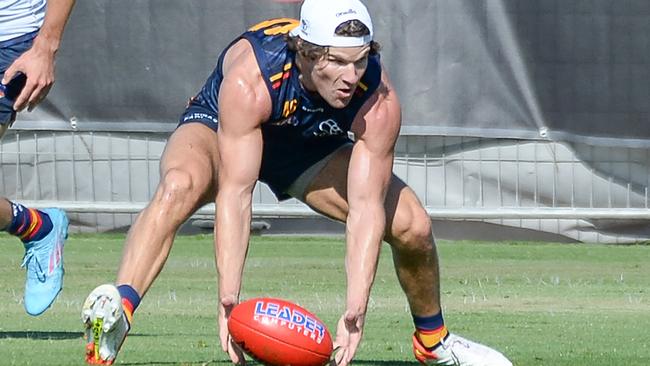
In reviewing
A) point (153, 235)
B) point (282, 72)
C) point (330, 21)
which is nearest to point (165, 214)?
point (153, 235)

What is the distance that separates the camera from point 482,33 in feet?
40.5

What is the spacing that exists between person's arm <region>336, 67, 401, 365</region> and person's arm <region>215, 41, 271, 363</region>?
384mm

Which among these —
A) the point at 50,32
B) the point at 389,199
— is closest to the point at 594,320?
the point at 389,199

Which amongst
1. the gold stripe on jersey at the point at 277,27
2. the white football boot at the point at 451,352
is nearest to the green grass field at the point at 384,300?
the white football boot at the point at 451,352

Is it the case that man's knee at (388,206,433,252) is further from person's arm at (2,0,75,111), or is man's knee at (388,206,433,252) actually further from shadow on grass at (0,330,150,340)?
shadow on grass at (0,330,150,340)

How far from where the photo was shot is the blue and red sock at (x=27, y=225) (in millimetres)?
8008

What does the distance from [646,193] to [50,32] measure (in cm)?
688

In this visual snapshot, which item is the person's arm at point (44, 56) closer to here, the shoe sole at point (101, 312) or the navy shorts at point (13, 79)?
the navy shorts at point (13, 79)

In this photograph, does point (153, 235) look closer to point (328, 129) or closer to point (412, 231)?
point (328, 129)

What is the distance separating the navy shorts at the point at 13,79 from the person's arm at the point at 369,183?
5.53 ft

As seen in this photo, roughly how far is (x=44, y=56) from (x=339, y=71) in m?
1.35

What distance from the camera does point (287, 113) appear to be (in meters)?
6.30

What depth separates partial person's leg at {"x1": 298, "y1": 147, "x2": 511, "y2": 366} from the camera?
21.5ft

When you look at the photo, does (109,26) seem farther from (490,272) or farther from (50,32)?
(50,32)
